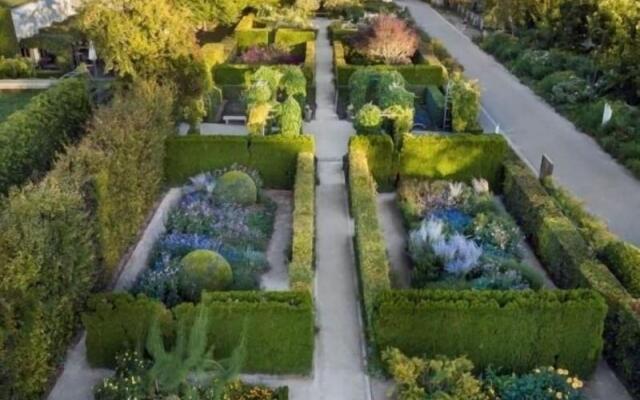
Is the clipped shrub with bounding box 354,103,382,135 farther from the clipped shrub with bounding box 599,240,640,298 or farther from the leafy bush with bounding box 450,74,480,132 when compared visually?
the clipped shrub with bounding box 599,240,640,298

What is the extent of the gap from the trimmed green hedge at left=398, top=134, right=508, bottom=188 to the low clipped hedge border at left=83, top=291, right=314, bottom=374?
734 centimetres

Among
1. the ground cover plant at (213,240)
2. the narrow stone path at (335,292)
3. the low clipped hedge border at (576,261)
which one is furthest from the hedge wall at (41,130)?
the low clipped hedge border at (576,261)

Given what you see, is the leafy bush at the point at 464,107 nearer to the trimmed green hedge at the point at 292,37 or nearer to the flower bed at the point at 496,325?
the flower bed at the point at 496,325

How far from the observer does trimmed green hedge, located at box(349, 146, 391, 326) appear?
10.6 metres

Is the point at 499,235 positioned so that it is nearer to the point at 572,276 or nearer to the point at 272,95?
the point at 572,276

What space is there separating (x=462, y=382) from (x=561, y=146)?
12585 mm

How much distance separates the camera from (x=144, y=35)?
17453 millimetres

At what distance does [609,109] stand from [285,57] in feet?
42.7

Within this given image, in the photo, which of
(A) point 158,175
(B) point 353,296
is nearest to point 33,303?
(B) point 353,296

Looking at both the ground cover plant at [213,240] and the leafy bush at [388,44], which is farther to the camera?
A: the leafy bush at [388,44]

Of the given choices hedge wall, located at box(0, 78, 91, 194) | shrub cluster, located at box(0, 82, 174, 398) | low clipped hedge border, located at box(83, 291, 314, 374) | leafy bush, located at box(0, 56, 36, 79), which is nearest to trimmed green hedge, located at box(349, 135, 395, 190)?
shrub cluster, located at box(0, 82, 174, 398)

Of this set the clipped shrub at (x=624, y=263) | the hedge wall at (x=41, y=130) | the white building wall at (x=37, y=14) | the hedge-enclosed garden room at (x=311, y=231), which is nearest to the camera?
the hedge-enclosed garden room at (x=311, y=231)

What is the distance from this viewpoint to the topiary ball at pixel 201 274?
11.0m

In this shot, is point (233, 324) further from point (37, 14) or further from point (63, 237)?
point (37, 14)
